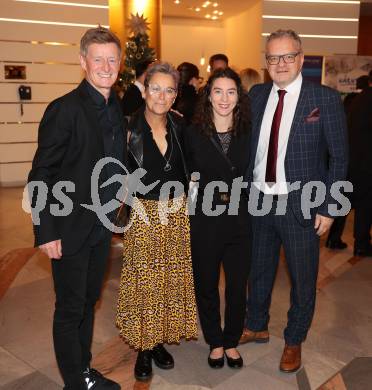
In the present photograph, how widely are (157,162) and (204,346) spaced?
4.04 ft

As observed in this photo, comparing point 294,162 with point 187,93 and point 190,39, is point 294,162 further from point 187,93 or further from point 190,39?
point 190,39

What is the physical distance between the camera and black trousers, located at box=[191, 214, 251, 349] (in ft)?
7.82

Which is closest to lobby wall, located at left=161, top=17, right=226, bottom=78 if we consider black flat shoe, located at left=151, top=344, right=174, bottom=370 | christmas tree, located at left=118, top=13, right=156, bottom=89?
christmas tree, located at left=118, top=13, right=156, bottom=89

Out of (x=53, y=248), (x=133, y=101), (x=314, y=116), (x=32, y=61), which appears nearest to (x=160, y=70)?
(x=314, y=116)

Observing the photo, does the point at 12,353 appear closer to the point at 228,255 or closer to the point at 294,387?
the point at 228,255

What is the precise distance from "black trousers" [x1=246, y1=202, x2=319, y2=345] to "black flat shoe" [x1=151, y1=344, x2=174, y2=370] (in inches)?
23.0

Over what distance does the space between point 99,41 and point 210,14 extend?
982 cm

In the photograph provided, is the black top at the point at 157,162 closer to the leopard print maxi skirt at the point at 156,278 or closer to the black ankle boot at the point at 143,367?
the leopard print maxi skirt at the point at 156,278

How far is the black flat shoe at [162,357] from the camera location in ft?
8.39

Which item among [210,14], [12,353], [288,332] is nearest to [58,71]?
[210,14]

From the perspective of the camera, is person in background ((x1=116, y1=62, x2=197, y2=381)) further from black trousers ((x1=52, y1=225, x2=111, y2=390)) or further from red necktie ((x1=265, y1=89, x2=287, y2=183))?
red necktie ((x1=265, y1=89, x2=287, y2=183))

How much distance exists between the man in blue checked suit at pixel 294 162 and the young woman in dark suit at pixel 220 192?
0.15 metres

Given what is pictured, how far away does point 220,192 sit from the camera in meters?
2.35

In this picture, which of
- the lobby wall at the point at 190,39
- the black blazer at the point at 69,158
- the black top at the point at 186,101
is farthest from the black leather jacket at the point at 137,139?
the lobby wall at the point at 190,39
